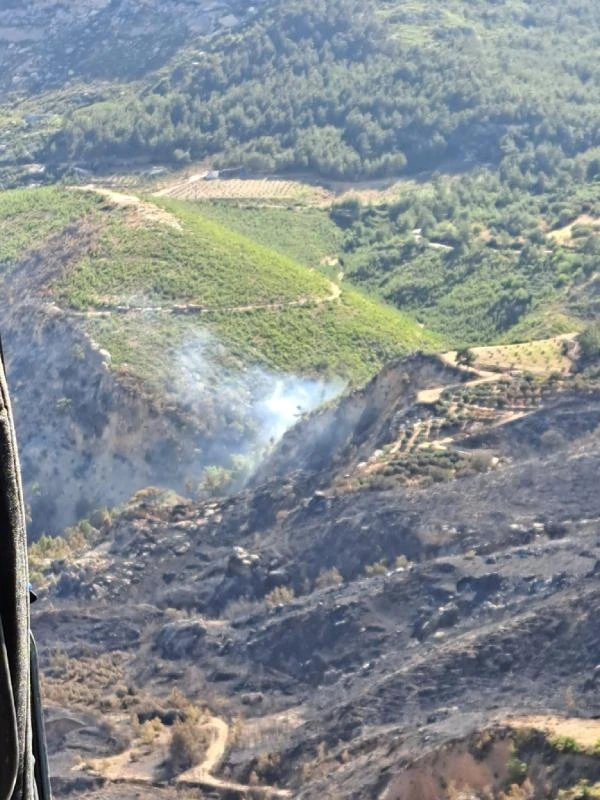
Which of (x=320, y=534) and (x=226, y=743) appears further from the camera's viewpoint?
(x=320, y=534)

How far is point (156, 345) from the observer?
4534cm

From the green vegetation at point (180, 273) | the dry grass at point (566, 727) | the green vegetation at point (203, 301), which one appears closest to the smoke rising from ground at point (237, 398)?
the green vegetation at point (203, 301)

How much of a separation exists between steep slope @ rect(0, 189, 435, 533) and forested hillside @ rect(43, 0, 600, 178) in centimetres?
1698

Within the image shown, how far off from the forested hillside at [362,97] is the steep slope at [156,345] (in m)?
17.0

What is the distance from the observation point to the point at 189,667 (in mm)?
27016

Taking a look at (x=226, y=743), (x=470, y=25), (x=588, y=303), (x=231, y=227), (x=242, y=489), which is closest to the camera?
(x=226, y=743)

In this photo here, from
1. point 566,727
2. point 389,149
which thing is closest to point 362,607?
point 566,727

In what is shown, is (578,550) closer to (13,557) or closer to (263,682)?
(263,682)

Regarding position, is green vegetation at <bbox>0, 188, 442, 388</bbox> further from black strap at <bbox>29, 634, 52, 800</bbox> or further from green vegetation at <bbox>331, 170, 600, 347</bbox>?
black strap at <bbox>29, 634, 52, 800</bbox>

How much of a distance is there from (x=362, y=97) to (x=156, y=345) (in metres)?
34.5

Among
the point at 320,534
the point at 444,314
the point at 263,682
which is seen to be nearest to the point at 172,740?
the point at 263,682

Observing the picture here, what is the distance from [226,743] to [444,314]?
2979 centimetres

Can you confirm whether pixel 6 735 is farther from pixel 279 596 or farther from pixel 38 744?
pixel 279 596

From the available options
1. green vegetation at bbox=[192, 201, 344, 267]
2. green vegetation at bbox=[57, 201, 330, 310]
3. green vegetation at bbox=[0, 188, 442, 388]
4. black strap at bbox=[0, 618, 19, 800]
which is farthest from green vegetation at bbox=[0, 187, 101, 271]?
black strap at bbox=[0, 618, 19, 800]
